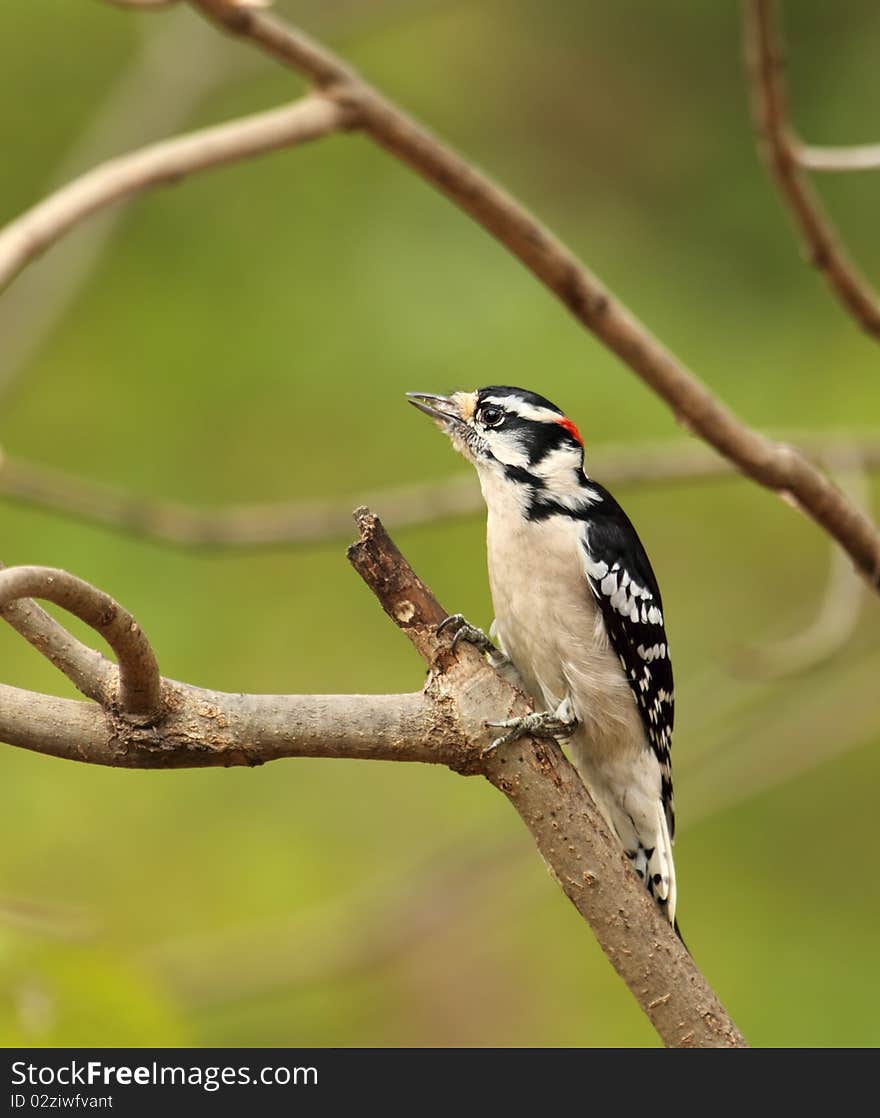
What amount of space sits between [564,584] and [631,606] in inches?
4.9

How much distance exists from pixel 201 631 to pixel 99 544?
0.53 metres

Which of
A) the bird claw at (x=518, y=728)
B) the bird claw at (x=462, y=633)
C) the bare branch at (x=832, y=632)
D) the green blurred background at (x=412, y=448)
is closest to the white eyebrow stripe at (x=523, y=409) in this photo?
the bird claw at (x=462, y=633)

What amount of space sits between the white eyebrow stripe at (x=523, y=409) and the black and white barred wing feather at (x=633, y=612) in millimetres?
215

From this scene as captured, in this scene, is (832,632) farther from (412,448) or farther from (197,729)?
(412,448)

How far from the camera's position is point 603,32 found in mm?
6758

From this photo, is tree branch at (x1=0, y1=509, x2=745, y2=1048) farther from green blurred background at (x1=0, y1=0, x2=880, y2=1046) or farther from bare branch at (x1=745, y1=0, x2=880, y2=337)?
green blurred background at (x1=0, y1=0, x2=880, y2=1046)

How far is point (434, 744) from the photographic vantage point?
1723 millimetres

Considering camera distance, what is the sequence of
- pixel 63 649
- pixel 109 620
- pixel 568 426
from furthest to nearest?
pixel 568 426, pixel 63 649, pixel 109 620

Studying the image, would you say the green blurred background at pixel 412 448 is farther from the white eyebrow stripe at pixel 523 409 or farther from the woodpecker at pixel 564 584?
the white eyebrow stripe at pixel 523 409

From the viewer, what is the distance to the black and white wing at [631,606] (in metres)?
2.54

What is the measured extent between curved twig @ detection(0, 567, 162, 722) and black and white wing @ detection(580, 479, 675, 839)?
1.10 metres

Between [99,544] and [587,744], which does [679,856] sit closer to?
[99,544]

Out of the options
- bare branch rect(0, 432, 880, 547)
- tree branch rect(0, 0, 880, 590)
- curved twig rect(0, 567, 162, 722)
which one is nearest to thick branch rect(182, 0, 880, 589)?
tree branch rect(0, 0, 880, 590)

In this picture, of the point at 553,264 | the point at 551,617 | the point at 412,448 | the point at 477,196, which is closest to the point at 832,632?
the point at 551,617
